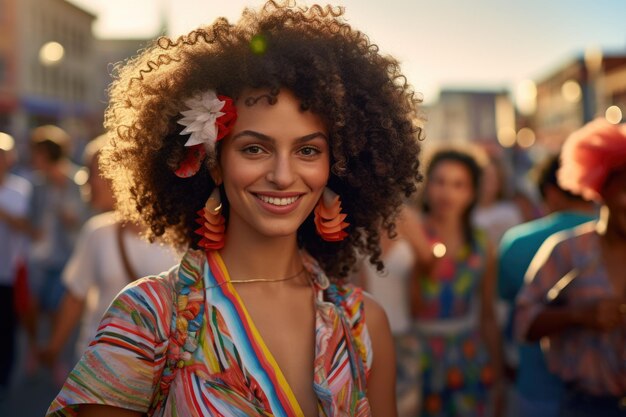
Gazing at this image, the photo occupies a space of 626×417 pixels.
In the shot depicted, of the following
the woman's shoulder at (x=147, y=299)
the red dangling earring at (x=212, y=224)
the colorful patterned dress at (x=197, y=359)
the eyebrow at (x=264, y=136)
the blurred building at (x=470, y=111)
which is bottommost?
the colorful patterned dress at (x=197, y=359)

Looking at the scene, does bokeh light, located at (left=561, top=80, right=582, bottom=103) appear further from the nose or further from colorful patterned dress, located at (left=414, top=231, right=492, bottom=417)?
the nose

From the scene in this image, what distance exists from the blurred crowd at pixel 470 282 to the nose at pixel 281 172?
23.1 inches

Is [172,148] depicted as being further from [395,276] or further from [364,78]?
[395,276]

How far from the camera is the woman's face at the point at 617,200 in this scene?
3.73 metres

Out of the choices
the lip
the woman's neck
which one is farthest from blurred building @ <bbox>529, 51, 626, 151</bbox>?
the lip

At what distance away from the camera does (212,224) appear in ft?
8.08

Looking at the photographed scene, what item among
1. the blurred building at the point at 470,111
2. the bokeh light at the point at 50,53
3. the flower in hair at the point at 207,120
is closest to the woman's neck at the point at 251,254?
the flower in hair at the point at 207,120

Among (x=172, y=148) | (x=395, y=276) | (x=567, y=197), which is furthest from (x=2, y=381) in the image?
(x=172, y=148)

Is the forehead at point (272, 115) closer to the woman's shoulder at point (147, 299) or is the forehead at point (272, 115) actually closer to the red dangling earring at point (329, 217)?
the red dangling earring at point (329, 217)

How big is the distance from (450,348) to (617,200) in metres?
1.67

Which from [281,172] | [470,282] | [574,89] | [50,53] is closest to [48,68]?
[50,53]

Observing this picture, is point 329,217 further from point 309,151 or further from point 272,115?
point 272,115

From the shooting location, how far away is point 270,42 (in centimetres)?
240

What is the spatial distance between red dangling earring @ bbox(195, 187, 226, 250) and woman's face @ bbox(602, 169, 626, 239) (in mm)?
2010
